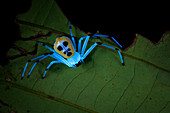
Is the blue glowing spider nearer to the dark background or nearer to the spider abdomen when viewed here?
the spider abdomen

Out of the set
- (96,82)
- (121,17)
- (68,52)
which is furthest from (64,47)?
(121,17)

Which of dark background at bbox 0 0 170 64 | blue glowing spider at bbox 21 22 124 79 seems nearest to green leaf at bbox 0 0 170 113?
blue glowing spider at bbox 21 22 124 79

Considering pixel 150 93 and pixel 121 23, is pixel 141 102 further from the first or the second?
pixel 121 23

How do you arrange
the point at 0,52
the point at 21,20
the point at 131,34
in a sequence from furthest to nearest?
the point at 131,34 → the point at 0,52 → the point at 21,20

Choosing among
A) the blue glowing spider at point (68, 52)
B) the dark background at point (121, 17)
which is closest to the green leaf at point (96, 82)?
the blue glowing spider at point (68, 52)

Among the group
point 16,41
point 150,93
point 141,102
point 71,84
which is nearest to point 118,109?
point 141,102

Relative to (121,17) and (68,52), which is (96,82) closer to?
(68,52)
